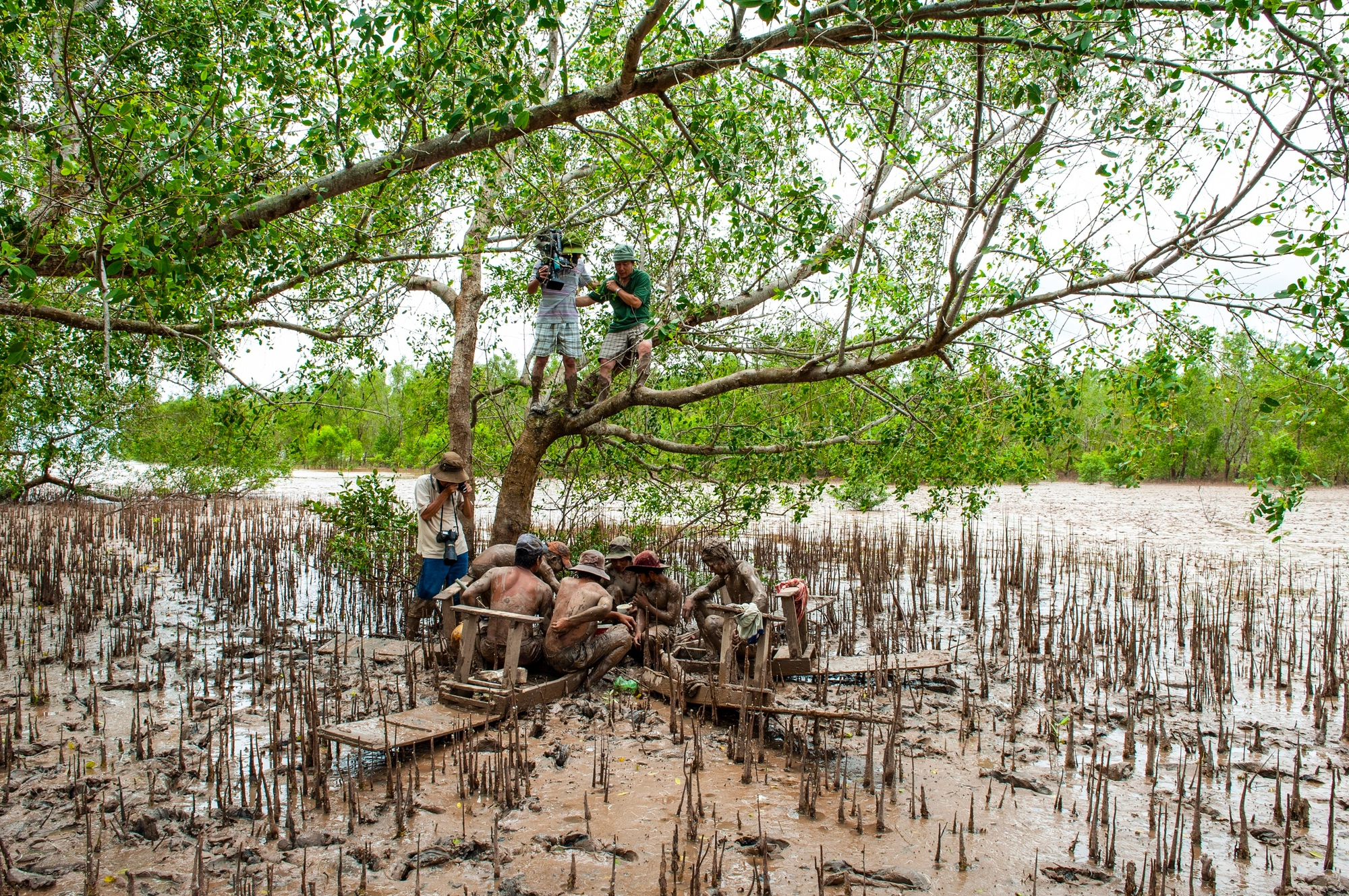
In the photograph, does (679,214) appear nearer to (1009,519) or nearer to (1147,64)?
(1147,64)

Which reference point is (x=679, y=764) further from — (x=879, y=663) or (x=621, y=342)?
(x=621, y=342)

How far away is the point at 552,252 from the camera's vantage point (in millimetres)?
5633

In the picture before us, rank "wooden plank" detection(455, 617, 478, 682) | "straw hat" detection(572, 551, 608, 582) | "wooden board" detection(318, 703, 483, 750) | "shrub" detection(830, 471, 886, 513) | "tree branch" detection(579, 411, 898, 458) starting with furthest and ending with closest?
"shrub" detection(830, 471, 886, 513), "tree branch" detection(579, 411, 898, 458), "straw hat" detection(572, 551, 608, 582), "wooden plank" detection(455, 617, 478, 682), "wooden board" detection(318, 703, 483, 750)

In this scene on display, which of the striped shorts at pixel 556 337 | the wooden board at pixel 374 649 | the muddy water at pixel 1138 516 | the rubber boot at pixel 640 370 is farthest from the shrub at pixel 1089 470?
the wooden board at pixel 374 649

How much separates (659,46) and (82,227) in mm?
4077

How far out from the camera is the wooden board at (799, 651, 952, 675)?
17.6 ft

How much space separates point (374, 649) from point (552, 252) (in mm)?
3016

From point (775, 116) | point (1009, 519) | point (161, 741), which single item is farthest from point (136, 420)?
point (1009, 519)

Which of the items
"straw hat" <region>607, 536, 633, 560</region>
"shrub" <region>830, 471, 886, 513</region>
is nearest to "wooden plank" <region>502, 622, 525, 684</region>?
"straw hat" <region>607, 536, 633, 560</region>

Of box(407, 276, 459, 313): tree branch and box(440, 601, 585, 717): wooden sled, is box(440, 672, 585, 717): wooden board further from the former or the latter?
box(407, 276, 459, 313): tree branch

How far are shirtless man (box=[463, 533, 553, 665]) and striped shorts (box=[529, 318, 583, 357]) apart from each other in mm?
1604

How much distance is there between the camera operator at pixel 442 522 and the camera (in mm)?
5977

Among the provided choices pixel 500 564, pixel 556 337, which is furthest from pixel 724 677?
pixel 556 337

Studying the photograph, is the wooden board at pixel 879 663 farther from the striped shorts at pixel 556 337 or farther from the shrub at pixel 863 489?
the striped shorts at pixel 556 337
